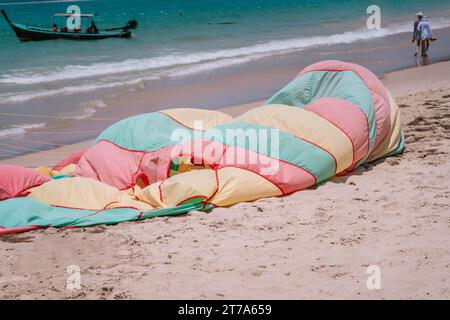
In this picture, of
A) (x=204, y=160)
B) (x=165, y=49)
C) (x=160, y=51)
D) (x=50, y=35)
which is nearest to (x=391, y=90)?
(x=204, y=160)

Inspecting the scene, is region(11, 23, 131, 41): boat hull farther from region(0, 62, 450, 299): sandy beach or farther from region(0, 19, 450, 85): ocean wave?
region(0, 62, 450, 299): sandy beach

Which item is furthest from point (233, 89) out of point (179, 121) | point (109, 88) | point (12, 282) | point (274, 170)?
point (12, 282)

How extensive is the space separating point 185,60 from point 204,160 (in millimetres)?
→ 13067

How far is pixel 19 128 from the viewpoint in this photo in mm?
10062

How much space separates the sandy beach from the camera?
3977mm

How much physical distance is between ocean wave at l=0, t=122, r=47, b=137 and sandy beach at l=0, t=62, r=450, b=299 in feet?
16.9

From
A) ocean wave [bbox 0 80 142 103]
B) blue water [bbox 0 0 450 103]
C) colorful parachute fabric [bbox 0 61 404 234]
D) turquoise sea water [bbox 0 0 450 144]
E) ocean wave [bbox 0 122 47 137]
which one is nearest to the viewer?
colorful parachute fabric [bbox 0 61 404 234]

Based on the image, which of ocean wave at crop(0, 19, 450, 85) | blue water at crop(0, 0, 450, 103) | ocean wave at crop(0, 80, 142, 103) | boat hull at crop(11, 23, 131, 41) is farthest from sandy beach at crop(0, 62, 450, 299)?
boat hull at crop(11, 23, 131, 41)

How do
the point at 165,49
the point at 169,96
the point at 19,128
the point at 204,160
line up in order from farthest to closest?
the point at 165,49
the point at 169,96
the point at 19,128
the point at 204,160

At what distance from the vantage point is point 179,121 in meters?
6.55

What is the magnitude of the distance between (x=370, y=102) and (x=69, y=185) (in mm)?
3051

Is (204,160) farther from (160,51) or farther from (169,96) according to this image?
(160,51)

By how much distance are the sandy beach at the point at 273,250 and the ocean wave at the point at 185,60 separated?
37.0ft
